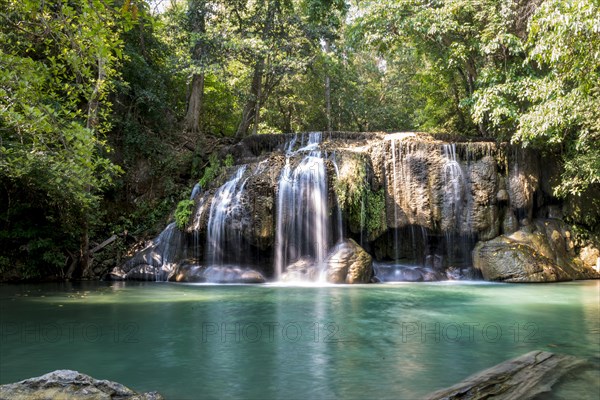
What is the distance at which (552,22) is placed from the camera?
7.89 metres

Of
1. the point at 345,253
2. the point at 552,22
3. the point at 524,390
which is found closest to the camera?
the point at 524,390

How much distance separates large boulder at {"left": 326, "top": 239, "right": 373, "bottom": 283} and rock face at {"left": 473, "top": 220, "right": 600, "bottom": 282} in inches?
138

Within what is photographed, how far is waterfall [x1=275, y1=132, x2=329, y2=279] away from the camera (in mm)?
13289

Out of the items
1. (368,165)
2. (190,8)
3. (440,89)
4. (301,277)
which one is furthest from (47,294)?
(440,89)

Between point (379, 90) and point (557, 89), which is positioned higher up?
point (379, 90)

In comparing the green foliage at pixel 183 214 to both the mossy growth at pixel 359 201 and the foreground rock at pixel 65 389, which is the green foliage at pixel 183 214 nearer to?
the mossy growth at pixel 359 201

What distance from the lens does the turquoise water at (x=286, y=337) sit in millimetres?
4301

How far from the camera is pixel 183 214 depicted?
13.6 meters

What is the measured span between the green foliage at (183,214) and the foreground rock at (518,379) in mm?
10804

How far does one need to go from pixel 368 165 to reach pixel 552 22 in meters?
7.36

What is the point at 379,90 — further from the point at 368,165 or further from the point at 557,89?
the point at 557,89

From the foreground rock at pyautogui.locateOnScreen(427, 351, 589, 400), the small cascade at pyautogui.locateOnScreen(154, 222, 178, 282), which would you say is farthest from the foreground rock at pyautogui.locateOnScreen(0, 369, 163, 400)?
the small cascade at pyautogui.locateOnScreen(154, 222, 178, 282)

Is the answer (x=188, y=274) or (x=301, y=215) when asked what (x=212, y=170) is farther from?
(x=188, y=274)

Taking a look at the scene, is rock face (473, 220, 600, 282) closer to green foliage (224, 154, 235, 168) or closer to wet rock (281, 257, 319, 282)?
wet rock (281, 257, 319, 282)
